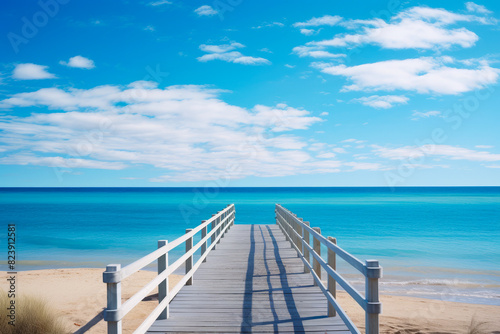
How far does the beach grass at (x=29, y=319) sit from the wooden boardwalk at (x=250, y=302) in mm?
2550

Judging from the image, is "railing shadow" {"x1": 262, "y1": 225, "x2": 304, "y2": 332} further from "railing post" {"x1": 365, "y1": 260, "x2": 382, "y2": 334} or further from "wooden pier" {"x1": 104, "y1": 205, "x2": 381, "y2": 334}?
"railing post" {"x1": 365, "y1": 260, "x2": 382, "y2": 334}

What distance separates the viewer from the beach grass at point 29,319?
Answer: 7.00 m

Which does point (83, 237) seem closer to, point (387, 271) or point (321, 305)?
point (387, 271)

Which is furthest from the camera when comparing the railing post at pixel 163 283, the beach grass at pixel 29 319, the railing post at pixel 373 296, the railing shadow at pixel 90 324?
the railing shadow at pixel 90 324

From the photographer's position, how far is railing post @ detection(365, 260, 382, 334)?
144 inches

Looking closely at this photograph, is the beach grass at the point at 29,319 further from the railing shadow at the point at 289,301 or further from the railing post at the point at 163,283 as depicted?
the railing shadow at the point at 289,301

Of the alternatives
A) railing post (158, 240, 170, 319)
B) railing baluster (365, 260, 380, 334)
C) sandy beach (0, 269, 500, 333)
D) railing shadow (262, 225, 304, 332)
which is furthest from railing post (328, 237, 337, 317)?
sandy beach (0, 269, 500, 333)

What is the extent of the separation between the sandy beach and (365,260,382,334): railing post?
19.9 ft

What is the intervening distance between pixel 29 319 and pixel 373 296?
6368mm

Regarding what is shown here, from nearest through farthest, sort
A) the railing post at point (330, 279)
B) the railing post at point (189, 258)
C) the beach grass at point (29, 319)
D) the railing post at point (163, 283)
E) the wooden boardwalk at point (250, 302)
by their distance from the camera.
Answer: the railing post at point (163, 283) → the wooden boardwalk at point (250, 302) → the railing post at point (330, 279) → the beach grass at point (29, 319) → the railing post at point (189, 258)

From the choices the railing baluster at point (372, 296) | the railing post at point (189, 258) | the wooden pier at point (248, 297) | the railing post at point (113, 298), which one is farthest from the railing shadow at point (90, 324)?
the railing baluster at point (372, 296)

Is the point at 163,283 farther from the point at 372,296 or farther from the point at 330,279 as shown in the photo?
the point at 372,296

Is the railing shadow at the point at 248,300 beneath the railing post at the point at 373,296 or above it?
beneath

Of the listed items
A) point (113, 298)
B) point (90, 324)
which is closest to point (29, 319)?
point (90, 324)
